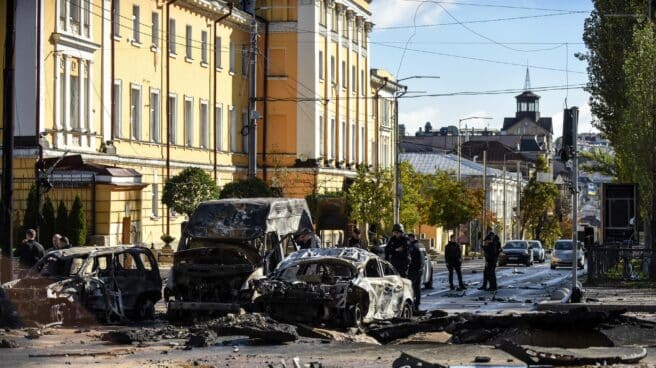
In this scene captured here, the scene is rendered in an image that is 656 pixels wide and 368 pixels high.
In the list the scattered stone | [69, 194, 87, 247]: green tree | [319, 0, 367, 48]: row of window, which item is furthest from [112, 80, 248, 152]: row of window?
the scattered stone

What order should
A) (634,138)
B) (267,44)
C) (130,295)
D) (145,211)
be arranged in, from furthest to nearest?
(267,44)
(145,211)
(634,138)
(130,295)

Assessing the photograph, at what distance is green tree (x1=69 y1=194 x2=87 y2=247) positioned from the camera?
44688mm

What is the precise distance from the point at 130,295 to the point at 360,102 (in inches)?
2453

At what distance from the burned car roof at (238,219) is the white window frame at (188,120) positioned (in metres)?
33.6

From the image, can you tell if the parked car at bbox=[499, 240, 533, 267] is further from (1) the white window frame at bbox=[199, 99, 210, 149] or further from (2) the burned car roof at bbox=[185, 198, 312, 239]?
(2) the burned car roof at bbox=[185, 198, 312, 239]

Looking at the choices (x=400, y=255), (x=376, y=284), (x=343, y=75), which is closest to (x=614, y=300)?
(x=400, y=255)

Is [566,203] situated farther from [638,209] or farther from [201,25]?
[638,209]

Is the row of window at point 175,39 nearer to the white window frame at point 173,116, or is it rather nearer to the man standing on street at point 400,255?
the white window frame at point 173,116

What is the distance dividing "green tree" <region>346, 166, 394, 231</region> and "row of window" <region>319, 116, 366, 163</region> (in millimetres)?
2958

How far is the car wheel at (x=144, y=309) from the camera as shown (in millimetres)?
26531

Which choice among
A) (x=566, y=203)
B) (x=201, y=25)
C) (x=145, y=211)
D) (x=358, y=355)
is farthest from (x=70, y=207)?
(x=566, y=203)

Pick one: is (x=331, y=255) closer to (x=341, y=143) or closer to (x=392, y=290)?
(x=392, y=290)

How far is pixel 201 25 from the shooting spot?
2517 inches

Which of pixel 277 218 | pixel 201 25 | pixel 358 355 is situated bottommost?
pixel 358 355
